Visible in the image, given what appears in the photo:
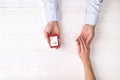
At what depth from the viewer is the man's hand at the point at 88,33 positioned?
4.42ft

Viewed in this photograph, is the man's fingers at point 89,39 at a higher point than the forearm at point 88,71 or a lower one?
higher

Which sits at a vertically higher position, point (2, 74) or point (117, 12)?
point (117, 12)

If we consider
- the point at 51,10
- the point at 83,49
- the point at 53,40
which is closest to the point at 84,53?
the point at 83,49

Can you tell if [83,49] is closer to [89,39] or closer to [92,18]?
[89,39]

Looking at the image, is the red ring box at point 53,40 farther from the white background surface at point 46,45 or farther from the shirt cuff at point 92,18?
the shirt cuff at point 92,18

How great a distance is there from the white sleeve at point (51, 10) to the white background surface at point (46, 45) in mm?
41

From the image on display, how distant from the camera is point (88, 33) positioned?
53.4 inches

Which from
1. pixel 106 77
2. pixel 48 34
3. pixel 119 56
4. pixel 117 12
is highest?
pixel 117 12

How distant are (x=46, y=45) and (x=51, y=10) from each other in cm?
21

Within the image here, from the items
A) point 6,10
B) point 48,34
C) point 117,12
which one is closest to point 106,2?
point 117,12

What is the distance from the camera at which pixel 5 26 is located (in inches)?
55.4

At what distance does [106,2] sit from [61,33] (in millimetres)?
310

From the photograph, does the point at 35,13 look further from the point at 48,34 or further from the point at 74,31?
the point at 74,31

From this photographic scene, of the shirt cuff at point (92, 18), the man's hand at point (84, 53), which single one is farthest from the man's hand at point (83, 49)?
the shirt cuff at point (92, 18)
